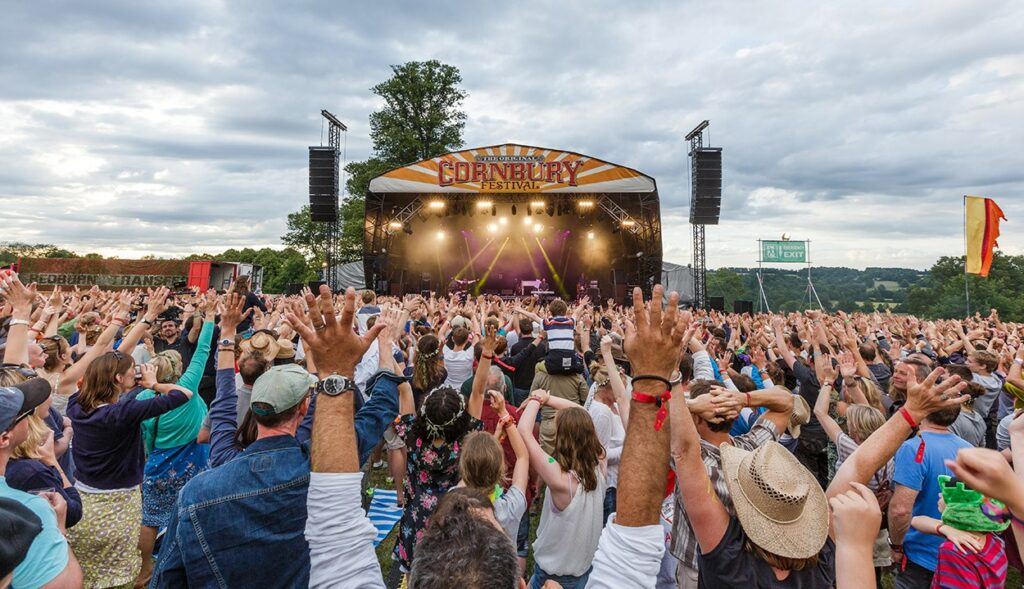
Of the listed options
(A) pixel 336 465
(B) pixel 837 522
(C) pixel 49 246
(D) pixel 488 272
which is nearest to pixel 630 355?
(B) pixel 837 522

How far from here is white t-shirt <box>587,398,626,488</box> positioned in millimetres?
3105

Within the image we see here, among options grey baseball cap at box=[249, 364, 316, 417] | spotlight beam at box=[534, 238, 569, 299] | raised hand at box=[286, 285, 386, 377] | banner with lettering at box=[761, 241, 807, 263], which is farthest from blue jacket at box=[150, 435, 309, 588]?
banner with lettering at box=[761, 241, 807, 263]

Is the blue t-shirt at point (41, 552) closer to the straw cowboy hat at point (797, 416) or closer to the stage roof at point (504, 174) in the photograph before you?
the straw cowboy hat at point (797, 416)

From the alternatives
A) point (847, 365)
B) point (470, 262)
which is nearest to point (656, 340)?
point (847, 365)

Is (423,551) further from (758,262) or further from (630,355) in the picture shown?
(758,262)

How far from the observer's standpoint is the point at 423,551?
1188mm

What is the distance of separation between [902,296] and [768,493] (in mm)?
68163

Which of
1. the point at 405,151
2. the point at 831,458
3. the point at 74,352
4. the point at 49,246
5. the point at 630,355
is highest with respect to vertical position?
the point at 405,151

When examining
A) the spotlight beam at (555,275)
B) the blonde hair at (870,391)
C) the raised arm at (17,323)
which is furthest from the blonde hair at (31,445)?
the spotlight beam at (555,275)

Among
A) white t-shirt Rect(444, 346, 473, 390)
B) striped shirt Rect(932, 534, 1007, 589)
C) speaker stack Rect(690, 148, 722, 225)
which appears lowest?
striped shirt Rect(932, 534, 1007, 589)

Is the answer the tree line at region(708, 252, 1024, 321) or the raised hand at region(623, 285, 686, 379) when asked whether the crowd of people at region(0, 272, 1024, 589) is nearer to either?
the raised hand at region(623, 285, 686, 379)

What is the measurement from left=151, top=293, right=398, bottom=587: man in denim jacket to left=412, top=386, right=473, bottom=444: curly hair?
2.74 feet

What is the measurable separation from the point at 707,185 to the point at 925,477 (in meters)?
16.6

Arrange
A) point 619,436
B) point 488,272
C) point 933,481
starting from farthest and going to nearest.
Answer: point 488,272 → point 619,436 → point 933,481
